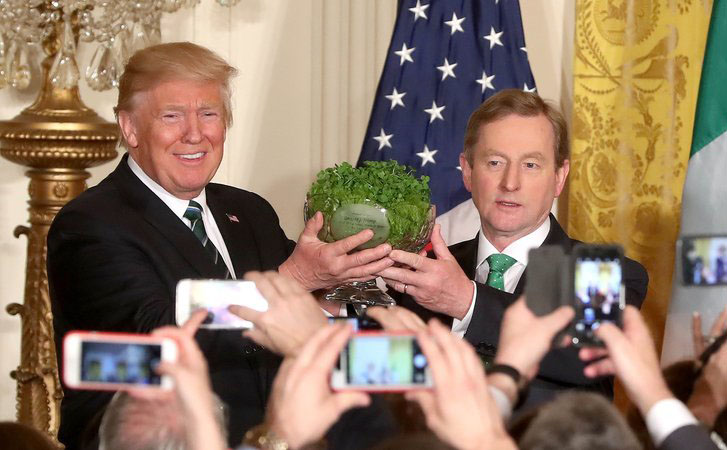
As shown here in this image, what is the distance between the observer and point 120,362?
Answer: 1.43 meters

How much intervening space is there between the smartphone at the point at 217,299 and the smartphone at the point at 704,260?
0.58 m

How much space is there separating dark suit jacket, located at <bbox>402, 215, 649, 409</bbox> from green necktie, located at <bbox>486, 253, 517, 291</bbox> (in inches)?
1.7

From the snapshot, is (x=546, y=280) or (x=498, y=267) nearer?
(x=546, y=280)

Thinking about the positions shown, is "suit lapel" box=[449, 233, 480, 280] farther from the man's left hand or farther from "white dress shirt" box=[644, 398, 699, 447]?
"white dress shirt" box=[644, 398, 699, 447]

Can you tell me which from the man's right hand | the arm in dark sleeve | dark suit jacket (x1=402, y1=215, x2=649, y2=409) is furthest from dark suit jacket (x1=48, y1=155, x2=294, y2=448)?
dark suit jacket (x1=402, y1=215, x2=649, y2=409)

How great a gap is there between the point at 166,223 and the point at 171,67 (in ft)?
1.06

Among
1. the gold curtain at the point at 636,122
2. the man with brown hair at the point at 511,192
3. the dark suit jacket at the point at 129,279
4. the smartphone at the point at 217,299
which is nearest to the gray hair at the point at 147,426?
the smartphone at the point at 217,299

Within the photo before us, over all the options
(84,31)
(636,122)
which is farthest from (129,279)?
(636,122)

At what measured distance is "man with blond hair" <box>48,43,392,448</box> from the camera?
2270mm

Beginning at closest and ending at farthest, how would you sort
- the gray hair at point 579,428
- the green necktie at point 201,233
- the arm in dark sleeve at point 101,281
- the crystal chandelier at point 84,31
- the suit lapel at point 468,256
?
the gray hair at point 579,428, the arm in dark sleeve at point 101,281, the green necktie at point 201,233, the suit lapel at point 468,256, the crystal chandelier at point 84,31

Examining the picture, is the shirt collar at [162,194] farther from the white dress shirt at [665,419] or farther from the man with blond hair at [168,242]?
→ the white dress shirt at [665,419]

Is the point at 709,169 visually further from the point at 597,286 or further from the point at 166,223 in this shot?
the point at 597,286

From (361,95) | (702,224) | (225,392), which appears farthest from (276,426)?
(361,95)

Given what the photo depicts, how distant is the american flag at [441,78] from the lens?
3.91 metres
